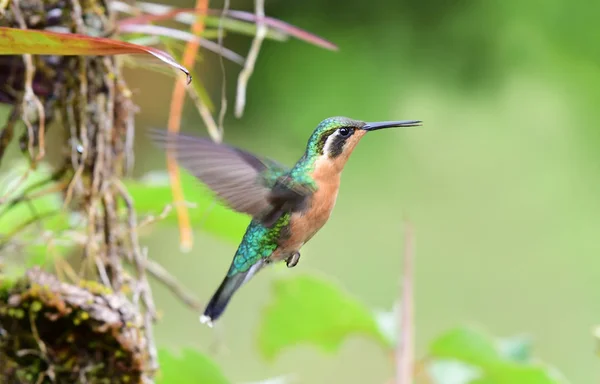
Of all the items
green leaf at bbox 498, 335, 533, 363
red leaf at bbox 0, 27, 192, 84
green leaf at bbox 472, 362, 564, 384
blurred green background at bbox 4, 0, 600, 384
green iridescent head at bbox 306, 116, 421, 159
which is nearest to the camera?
red leaf at bbox 0, 27, 192, 84

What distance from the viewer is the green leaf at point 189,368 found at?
31.6 inches

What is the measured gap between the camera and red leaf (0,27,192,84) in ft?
1.13

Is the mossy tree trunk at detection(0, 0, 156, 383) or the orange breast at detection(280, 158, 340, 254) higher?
the orange breast at detection(280, 158, 340, 254)

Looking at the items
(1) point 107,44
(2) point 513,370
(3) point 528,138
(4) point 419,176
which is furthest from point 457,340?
(3) point 528,138

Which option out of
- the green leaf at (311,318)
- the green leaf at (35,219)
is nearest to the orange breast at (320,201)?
the green leaf at (35,219)

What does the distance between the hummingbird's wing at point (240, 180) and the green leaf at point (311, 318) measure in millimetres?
400

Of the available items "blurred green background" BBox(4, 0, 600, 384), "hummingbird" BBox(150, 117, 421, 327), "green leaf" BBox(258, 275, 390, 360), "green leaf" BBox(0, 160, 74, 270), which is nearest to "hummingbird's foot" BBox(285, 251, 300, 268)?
"hummingbird" BBox(150, 117, 421, 327)

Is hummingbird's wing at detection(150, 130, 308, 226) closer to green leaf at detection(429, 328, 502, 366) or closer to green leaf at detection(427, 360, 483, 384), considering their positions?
green leaf at detection(429, 328, 502, 366)

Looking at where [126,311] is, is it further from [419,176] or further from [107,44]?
[419,176]

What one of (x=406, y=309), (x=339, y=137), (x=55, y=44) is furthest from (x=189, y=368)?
(x=55, y=44)

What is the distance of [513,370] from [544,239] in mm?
1751

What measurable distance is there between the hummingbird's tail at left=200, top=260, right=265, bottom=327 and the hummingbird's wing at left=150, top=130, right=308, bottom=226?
0.07 m

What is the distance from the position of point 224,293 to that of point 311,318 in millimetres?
406

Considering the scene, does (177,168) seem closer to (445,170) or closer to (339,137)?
(339,137)
